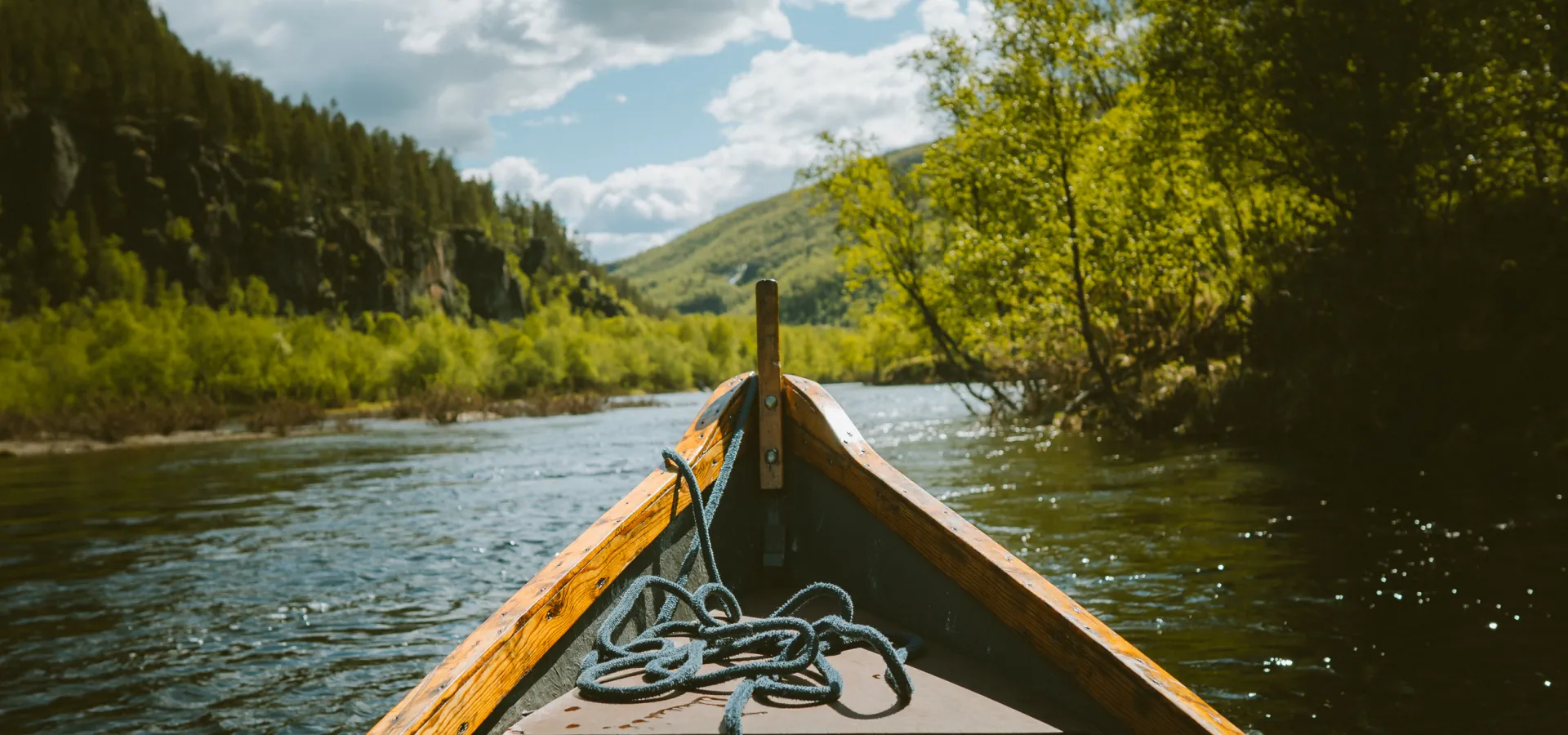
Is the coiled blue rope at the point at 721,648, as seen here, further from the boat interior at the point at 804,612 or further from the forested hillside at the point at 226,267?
the forested hillside at the point at 226,267

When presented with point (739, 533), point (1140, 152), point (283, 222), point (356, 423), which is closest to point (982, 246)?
point (1140, 152)

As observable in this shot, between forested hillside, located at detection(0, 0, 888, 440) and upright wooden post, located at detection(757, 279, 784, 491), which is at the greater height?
forested hillside, located at detection(0, 0, 888, 440)

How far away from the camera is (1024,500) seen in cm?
1211

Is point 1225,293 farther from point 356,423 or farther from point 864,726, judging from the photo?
point 356,423

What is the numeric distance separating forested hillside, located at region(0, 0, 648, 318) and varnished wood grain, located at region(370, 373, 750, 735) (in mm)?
99344

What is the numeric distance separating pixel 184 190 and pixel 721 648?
363ft

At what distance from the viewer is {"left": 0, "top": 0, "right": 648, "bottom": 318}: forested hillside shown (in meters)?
88.4

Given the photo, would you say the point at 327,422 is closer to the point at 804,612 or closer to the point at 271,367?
the point at 271,367

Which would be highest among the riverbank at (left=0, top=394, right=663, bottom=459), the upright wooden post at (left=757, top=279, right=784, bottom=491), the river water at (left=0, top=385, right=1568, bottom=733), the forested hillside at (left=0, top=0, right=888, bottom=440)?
the forested hillside at (left=0, top=0, right=888, bottom=440)

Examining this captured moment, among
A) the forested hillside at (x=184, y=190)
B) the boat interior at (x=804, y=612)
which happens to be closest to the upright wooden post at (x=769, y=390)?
the boat interior at (x=804, y=612)

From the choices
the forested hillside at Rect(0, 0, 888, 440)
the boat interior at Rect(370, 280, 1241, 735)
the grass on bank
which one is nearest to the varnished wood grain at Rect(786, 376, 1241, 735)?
the boat interior at Rect(370, 280, 1241, 735)

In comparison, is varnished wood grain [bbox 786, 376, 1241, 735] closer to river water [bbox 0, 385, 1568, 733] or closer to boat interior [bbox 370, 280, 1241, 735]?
boat interior [bbox 370, 280, 1241, 735]

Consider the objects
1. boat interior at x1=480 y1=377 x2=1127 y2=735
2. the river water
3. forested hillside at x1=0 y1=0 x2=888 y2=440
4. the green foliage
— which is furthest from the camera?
forested hillside at x1=0 y1=0 x2=888 y2=440

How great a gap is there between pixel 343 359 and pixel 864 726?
268 feet
